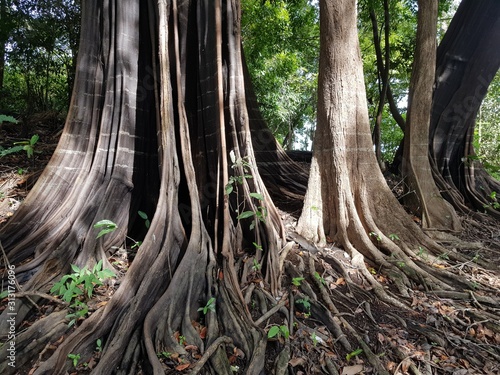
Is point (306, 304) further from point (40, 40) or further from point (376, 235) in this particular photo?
point (40, 40)

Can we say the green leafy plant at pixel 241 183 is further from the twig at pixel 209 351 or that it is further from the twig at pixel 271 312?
the twig at pixel 209 351

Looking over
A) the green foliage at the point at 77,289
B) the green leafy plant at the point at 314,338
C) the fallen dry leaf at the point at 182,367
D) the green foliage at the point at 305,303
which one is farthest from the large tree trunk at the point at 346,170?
the green foliage at the point at 77,289

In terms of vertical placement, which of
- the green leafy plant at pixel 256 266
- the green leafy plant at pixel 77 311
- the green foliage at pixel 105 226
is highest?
the green foliage at pixel 105 226

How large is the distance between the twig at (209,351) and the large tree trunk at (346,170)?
1.55 metres

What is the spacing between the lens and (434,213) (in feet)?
12.1

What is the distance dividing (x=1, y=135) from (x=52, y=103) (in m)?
1.95

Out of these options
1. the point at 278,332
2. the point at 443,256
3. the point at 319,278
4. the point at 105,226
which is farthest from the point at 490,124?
the point at 105,226

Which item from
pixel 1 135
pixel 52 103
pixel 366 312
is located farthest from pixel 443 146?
pixel 52 103

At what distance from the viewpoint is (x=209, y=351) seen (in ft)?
5.85

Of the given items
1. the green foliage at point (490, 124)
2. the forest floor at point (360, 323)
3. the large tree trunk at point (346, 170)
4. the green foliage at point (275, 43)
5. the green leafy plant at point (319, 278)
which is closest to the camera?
the forest floor at point (360, 323)

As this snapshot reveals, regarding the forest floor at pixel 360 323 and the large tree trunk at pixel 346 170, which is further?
the large tree trunk at pixel 346 170

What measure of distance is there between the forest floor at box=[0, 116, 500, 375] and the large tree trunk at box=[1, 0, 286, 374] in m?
0.17

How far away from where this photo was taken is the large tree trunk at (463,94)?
4.32 m

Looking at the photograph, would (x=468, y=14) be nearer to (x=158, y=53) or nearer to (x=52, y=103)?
(x=158, y=53)
